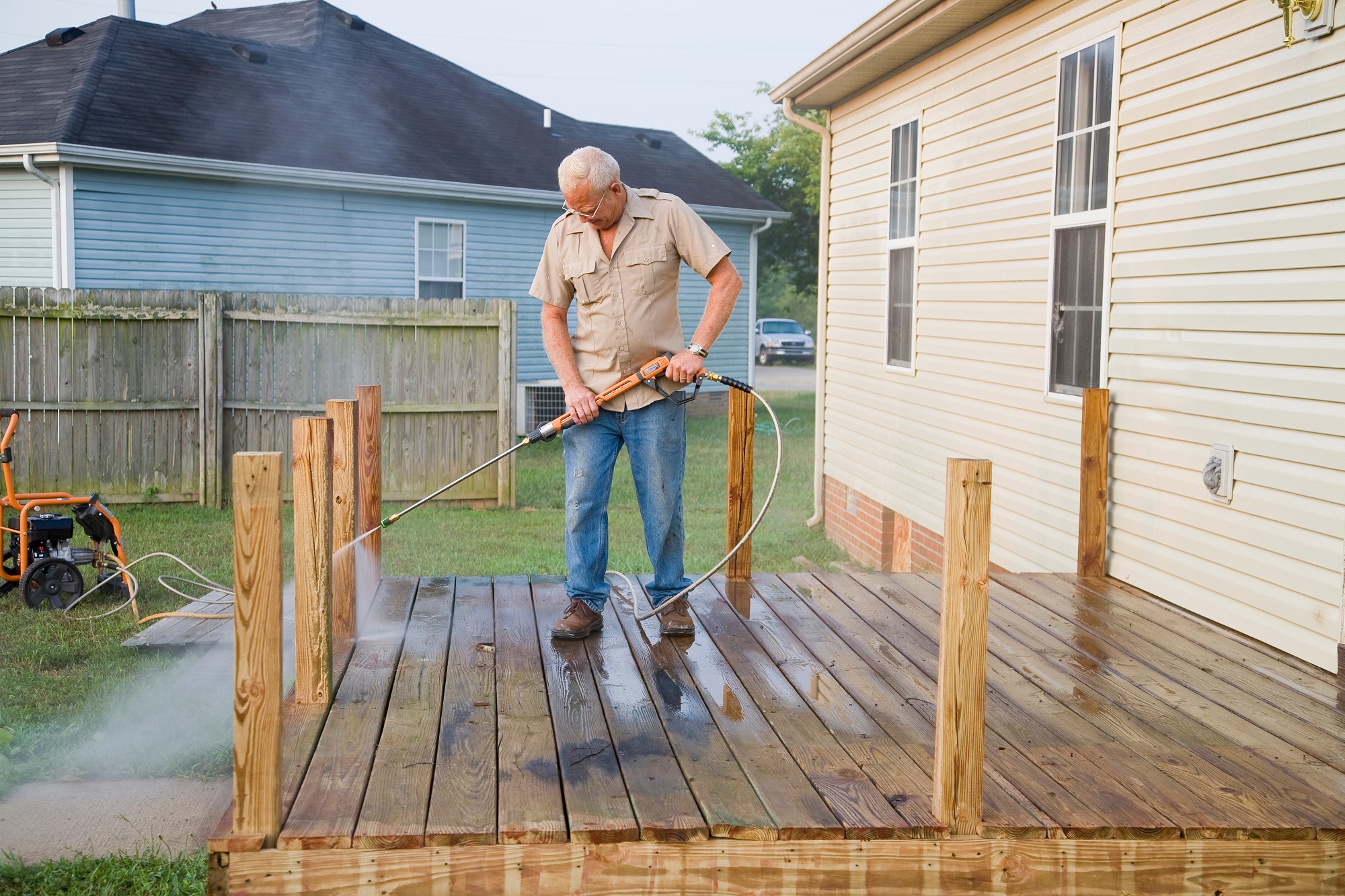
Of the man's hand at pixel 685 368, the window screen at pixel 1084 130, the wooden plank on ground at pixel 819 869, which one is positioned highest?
the window screen at pixel 1084 130

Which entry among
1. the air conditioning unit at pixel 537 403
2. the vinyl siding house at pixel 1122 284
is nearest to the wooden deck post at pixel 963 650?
the vinyl siding house at pixel 1122 284

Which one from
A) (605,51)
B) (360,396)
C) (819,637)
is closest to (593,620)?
(819,637)

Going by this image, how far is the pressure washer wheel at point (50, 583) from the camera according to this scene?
6.64m

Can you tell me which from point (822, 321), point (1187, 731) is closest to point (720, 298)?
point (1187, 731)

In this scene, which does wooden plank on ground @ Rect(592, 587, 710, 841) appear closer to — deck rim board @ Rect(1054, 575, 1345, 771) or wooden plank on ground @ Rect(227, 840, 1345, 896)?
wooden plank on ground @ Rect(227, 840, 1345, 896)

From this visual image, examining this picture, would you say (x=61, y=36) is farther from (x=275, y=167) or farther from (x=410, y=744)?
(x=410, y=744)

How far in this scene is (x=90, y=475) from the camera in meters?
10.4

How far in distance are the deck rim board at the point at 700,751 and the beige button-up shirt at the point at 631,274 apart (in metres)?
0.94

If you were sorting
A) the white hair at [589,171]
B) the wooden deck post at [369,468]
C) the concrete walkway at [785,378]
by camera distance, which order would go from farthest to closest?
the concrete walkway at [785,378] → the wooden deck post at [369,468] → the white hair at [589,171]

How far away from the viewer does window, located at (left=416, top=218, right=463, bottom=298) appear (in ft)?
52.9

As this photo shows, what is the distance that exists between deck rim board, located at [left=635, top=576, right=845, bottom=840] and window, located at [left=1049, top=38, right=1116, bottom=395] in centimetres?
263

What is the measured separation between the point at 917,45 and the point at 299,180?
8.77 meters

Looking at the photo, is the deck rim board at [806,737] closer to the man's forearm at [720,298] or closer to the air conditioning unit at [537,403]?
the man's forearm at [720,298]

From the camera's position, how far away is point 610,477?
177 inches
